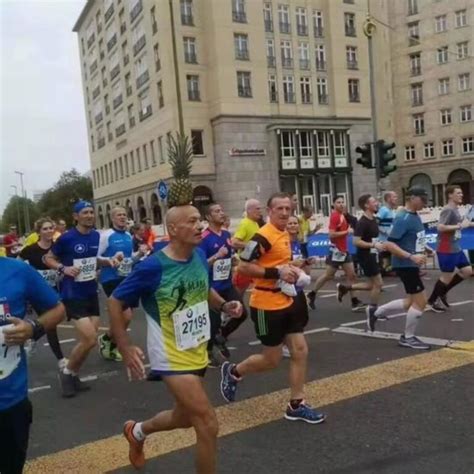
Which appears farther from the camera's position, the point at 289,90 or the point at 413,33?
the point at 413,33

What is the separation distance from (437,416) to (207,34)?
146 ft

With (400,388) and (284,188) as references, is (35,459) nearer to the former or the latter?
(400,388)

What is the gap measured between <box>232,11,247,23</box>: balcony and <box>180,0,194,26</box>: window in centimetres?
325

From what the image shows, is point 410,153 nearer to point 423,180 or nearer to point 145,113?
point 423,180

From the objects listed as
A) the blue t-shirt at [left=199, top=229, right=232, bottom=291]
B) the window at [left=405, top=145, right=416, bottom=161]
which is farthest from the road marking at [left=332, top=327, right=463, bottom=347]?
the window at [left=405, top=145, right=416, bottom=161]

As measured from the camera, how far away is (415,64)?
192 feet

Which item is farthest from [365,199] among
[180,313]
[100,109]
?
[100,109]

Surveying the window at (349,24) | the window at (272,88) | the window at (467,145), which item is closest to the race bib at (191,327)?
the window at (272,88)

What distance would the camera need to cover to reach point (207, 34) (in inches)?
1794

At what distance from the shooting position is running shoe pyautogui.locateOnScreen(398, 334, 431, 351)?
6606 mm

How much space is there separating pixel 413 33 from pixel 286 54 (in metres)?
17.1

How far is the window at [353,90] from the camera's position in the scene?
51.0 metres

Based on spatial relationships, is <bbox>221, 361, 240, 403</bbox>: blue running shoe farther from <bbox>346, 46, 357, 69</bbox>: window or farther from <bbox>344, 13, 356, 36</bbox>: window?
<bbox>344, 13, 356, 36</bbox>: window

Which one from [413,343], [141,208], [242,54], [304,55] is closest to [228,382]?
[413,343]
